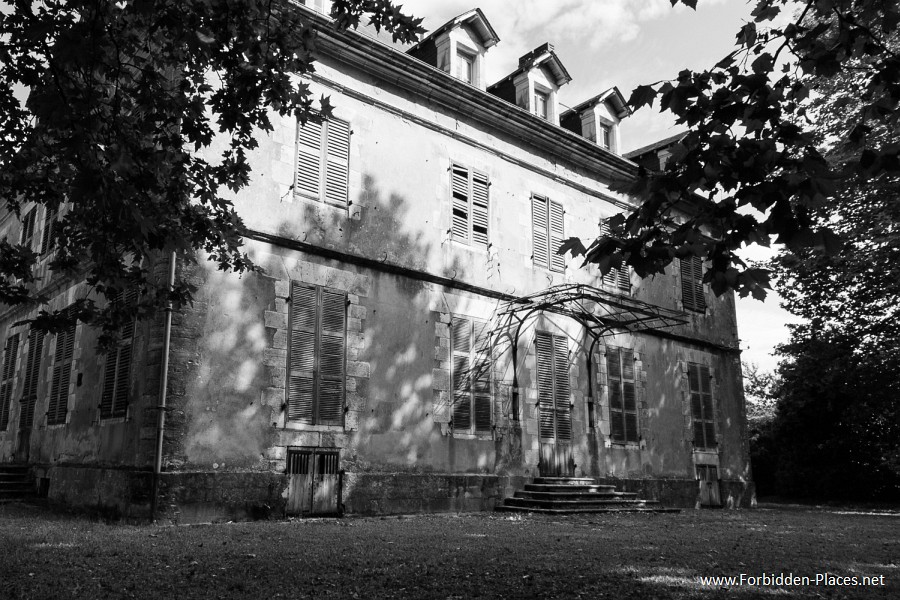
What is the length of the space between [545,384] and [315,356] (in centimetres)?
505

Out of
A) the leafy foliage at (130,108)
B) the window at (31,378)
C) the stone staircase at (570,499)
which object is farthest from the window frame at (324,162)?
the window at (31,378)

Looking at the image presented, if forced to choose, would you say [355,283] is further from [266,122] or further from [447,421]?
[266,122]

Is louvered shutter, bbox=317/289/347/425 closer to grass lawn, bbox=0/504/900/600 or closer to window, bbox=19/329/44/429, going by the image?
grass lawn, bbox=0/504/900/600

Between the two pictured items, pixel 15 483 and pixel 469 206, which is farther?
pixel 469 206

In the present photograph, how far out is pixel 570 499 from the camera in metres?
12.5

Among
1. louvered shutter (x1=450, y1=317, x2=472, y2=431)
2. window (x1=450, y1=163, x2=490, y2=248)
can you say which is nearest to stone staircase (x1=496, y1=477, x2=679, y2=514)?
louvered shutter (x1=450, y1=317, x2=472, y2=431)

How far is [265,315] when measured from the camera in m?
10.4

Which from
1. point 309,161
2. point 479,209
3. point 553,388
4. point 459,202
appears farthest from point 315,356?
point 553,388

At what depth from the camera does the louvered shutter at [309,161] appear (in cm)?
1120

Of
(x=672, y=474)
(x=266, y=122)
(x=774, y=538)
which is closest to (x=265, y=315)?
(x=266, y=122)

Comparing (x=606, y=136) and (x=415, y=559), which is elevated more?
(x=606, y=136)

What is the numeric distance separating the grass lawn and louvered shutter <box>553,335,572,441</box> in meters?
4.20

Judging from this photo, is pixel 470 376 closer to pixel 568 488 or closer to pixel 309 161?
pixel 568 488

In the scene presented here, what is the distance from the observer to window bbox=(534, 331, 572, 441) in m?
13.8
